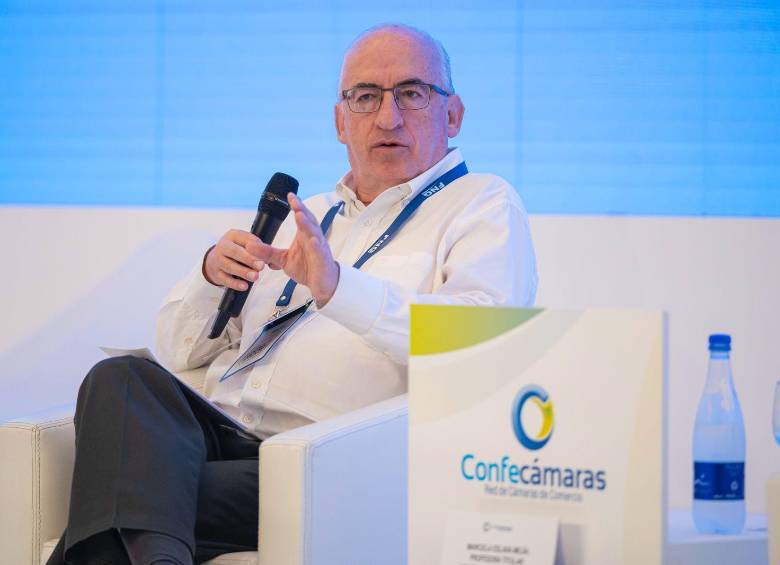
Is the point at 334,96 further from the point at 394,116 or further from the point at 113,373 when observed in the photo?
the point at 113,373

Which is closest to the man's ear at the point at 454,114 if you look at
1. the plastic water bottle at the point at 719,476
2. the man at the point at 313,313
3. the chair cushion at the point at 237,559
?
the man at the point at 313,313

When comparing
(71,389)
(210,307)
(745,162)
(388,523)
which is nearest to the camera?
(388,523)

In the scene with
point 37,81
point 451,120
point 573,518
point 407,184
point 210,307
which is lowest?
point 573,518

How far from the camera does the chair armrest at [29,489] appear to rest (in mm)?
2357

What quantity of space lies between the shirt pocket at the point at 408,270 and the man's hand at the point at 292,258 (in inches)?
12.3

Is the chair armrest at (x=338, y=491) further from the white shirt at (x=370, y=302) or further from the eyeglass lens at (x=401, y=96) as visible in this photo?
the eyeglass lens at (x=401, y=96)

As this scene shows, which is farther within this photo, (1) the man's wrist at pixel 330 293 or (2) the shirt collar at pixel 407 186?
(2) the shirt collar at pixel 407 186

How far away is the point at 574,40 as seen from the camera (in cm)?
342

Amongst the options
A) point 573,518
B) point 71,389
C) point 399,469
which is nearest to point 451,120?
point 399,469

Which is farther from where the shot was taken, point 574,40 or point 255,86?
point 255,86

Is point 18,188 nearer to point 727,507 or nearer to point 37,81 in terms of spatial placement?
point 37,81

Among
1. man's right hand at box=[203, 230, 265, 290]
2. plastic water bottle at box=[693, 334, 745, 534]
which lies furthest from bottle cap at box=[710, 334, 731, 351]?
man's right hand at box=[203, 230, 265, 290]

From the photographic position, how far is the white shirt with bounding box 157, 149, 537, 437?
248 centimetres

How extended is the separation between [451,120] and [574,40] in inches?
24.0
